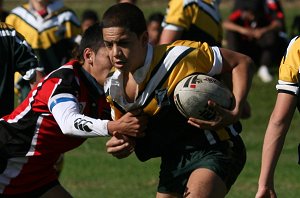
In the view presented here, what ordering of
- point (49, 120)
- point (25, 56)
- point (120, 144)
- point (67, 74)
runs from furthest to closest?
point (25, 56) < point (49, 120) < point (67, 74) < point (120, 144)

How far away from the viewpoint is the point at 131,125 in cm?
661

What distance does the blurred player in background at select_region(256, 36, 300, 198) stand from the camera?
6543 mm

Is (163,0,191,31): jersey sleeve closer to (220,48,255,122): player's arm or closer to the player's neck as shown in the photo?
(220,48,255,122): player's arm

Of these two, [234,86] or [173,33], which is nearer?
[234,86]

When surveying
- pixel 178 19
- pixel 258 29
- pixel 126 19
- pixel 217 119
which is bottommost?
pixel 258 29

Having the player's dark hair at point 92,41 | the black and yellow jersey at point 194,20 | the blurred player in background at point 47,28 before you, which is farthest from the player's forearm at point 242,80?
the blurred player in background at point 47,28

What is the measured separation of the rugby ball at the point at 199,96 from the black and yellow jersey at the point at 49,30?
17.2 ft

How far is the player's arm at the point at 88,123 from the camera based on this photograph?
6617mm

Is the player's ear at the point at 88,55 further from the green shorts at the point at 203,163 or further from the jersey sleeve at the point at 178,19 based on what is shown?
the jersey sleeve at the point at 178,19

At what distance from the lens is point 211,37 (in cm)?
1082

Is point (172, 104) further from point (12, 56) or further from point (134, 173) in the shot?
point (134, 173)

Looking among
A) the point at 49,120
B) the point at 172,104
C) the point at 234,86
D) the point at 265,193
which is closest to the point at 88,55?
the point at 49,120

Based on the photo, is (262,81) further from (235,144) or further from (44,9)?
(235,144)

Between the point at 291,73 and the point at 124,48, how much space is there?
106 cm
